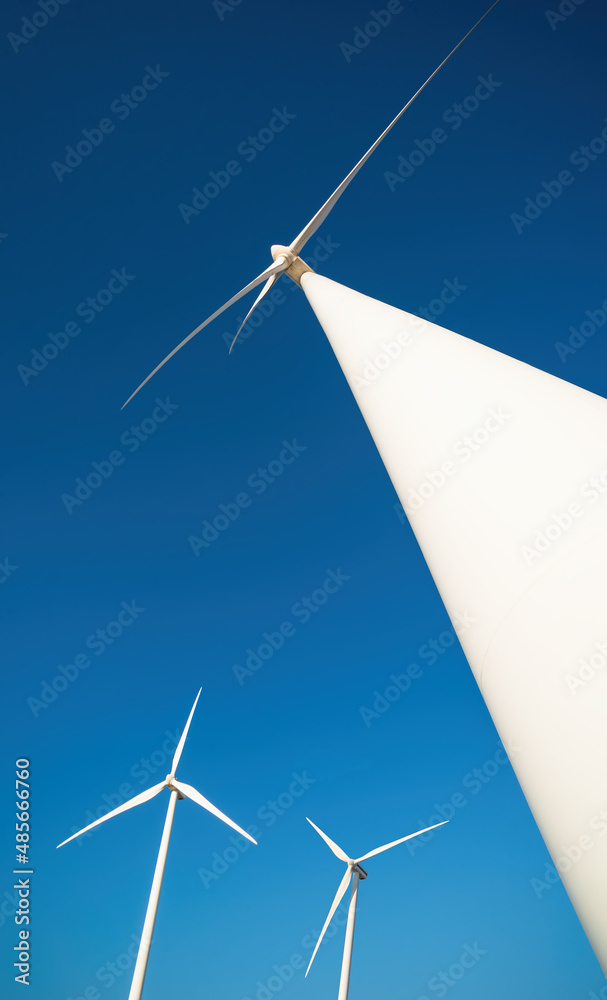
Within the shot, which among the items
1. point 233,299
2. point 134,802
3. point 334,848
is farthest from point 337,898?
point 233,299

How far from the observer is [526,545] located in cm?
347

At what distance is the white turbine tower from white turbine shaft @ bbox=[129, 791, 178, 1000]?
18.9 m

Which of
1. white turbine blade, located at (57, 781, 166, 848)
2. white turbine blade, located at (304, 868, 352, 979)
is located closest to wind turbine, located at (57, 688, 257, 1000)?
white turbine blade, located at (57, 781, 166, 848)

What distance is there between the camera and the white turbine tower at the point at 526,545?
9.98ft

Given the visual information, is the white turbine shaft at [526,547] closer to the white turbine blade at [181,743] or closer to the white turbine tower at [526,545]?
the white turbine tower at [526,545]

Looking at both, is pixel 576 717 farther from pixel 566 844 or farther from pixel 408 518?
pixel 408 518

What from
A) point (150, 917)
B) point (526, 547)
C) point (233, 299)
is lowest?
point (150, 917)

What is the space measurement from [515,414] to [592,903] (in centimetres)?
281

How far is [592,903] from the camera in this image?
2.99 meters

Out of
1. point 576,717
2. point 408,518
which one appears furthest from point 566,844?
point 408,518

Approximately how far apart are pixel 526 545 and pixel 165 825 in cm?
2268

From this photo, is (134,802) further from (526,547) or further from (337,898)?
(526,547)

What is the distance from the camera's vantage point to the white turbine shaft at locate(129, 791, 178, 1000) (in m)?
17.1

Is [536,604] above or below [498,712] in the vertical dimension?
above
